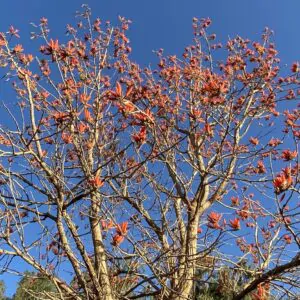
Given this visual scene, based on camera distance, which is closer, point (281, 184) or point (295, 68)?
point (281, 184)

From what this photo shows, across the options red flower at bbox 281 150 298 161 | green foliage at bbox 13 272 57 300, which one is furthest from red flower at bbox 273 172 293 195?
green foliage at bbox 13 272 57 300

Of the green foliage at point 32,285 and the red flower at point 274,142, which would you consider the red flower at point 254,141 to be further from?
the green foliage at point 32,285

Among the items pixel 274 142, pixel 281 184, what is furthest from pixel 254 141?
pixel 281 184

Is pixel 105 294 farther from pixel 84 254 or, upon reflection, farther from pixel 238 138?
pixel 238 138

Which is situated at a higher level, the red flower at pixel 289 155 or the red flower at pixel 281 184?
the red flower at pixel 289 155

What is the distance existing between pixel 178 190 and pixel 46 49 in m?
2.45

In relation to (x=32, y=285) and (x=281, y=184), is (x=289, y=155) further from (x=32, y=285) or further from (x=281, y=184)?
(x=32, y=285)

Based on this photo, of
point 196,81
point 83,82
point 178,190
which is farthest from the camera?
point 196,81

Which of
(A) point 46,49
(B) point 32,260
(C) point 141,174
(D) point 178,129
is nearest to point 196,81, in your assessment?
(D) point 178,129

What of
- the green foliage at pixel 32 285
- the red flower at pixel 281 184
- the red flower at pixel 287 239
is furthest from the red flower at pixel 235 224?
the red flower at pixel 287 239

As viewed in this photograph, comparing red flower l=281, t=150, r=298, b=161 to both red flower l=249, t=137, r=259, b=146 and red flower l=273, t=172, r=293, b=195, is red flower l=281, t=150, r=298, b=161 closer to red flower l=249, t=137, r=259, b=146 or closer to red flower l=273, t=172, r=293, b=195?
red flower l=273, t=172, r=293, b=195

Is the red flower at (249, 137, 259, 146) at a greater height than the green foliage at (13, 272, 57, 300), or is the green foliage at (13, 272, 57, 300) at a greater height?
the red flower at (249, 137, 259, 146)

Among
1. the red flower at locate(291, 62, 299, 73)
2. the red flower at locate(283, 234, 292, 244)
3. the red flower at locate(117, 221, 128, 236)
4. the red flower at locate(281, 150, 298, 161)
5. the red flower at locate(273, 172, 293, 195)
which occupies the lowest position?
the red flower at locate(117, 221, 128, 236)

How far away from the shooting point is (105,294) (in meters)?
3.34
